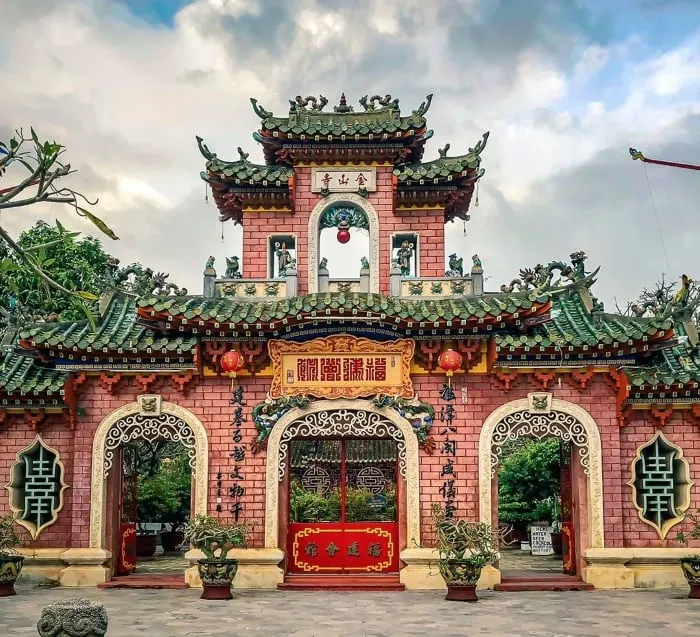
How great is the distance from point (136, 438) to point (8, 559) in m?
2.61

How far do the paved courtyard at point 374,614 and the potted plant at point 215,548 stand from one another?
271 mm

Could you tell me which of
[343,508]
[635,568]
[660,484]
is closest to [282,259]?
[343,508]

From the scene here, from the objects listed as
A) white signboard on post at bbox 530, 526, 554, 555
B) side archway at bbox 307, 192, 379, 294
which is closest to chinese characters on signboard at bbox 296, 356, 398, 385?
side archway at bbox 307, 192, 379, 294

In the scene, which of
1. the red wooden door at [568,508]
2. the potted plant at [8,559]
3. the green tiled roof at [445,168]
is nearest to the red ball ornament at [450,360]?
the red wooden door at [568,508]

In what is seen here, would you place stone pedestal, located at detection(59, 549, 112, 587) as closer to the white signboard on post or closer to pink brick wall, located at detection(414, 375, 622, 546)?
pink brick wall, located at detection(414, 375, 622, 546)

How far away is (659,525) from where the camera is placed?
1398 cm

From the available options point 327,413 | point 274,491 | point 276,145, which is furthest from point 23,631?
point 276,145

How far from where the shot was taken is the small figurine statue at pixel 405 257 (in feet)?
49.6

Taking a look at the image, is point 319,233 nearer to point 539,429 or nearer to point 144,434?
point 144,434

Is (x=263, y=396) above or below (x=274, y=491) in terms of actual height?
above

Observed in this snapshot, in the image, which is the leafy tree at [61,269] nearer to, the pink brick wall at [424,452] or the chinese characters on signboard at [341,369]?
the pink brick wall at [424,452]

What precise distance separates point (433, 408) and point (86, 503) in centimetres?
569

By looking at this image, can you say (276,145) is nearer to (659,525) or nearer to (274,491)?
(274,491)

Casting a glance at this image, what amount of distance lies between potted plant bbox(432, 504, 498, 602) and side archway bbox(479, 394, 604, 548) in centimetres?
106
